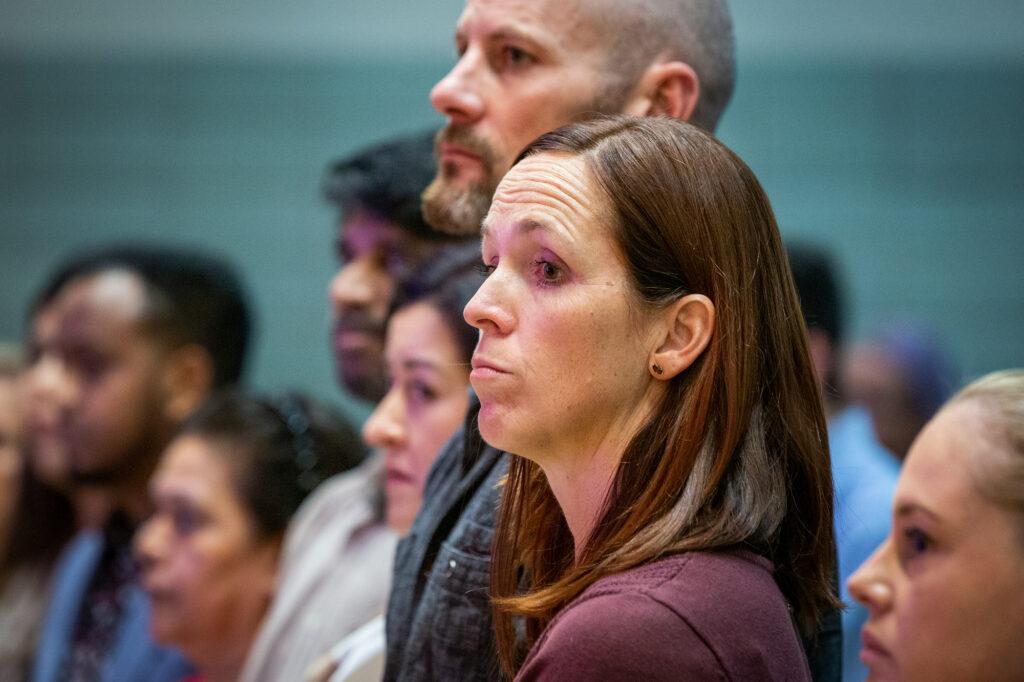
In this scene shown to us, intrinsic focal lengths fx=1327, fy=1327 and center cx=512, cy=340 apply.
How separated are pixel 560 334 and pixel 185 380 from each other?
2.54 meters

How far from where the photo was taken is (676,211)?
1472 mm

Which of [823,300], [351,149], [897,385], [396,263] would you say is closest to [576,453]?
[396,263]

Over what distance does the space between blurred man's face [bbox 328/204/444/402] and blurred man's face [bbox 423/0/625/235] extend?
70cm

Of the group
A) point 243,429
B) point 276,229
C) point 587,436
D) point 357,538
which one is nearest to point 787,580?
point 587,436

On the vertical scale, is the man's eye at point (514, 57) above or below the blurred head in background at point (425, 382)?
above

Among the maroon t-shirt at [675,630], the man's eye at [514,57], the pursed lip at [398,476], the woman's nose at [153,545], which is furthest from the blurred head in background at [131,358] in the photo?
the maroon t-shirt at [675,630]

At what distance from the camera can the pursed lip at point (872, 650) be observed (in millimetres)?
1858

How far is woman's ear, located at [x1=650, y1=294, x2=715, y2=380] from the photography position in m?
1.47

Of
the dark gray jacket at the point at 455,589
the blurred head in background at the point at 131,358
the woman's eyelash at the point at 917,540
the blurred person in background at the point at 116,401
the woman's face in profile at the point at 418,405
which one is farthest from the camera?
the blurred head in background at the point at 131,358

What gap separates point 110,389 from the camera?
3.71m

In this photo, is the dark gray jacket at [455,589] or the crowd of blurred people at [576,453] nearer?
the crowd of blurred people at [576,453]

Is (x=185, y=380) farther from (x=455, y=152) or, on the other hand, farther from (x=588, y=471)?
(x=588, y=471)

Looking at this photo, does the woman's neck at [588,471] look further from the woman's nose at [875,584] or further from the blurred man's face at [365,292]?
the blurred man's face at [365,292]

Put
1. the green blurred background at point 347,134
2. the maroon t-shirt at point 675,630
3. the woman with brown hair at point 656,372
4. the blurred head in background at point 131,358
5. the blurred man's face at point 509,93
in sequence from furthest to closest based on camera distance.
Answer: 1. the green blurred background at point 347,134
2. the blurred head in background at point 131,358
3. the blurred man's face at point 509,93
4. the woman with brown hair at point 656,372
5. the maroon t-shirt at point 675,630
